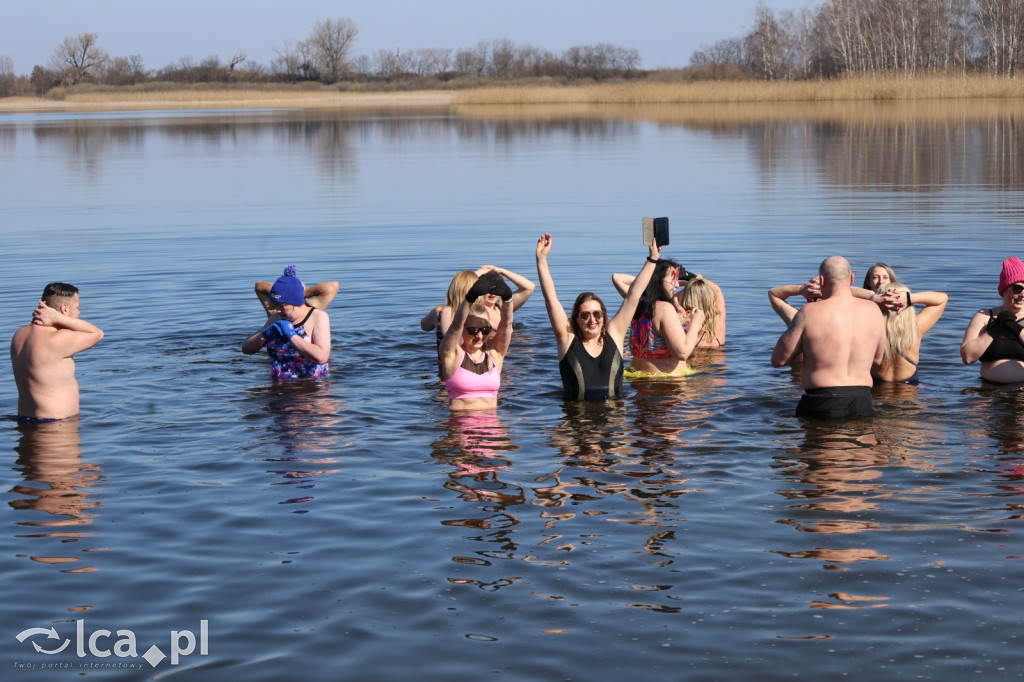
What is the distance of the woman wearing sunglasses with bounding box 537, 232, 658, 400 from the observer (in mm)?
9148

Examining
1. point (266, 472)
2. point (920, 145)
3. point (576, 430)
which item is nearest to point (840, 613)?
point (576, 430)

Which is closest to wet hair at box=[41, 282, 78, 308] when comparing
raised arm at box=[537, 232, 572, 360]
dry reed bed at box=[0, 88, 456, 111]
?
raised arm at box=[537, 232, 572, 360]

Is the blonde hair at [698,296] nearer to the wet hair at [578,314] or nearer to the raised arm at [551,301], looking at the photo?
the wet hair at [578,314]

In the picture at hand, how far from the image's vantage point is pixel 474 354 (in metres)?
9.21

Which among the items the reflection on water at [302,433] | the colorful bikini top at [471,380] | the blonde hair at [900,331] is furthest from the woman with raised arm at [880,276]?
the reflection on water at [302,433]

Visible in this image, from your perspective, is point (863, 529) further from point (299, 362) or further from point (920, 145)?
point (920, 145)

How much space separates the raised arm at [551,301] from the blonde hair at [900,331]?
2.85m

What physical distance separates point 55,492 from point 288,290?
2.97 meters

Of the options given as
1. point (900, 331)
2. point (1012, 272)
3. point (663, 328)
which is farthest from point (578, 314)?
point (1012, 272)

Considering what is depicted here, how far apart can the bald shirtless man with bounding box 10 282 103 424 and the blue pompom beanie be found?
157 centimetres

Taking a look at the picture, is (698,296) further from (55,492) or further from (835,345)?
(55,492)

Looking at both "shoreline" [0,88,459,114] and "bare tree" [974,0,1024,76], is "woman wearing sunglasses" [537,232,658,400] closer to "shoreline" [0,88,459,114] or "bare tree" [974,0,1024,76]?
"bare tree" [974,0,1024,76]

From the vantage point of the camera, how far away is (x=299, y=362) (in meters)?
10.6

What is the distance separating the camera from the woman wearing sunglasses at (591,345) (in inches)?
360
